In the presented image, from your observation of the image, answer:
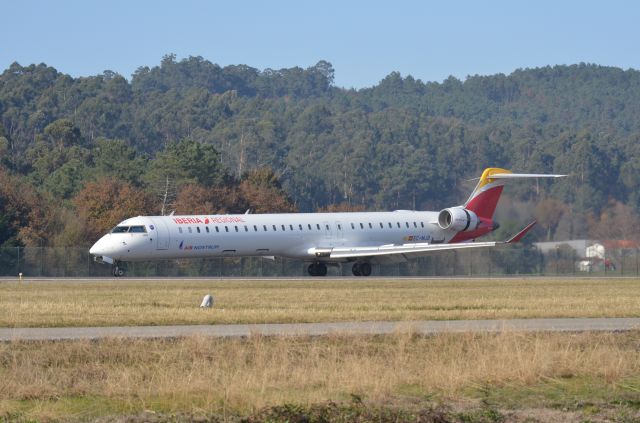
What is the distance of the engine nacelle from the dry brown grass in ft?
129

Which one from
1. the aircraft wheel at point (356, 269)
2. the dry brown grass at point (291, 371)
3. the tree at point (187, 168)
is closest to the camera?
the dry brown grass at point (291, 371)

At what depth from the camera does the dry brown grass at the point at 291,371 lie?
1530cm

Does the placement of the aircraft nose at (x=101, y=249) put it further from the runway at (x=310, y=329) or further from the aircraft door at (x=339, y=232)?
the runway at (x=310, y=329)

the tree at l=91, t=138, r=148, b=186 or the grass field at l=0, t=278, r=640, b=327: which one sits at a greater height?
the tree at l=91, t=138, r=148, b=186

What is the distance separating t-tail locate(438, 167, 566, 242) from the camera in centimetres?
6112

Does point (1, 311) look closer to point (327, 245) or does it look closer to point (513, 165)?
point (327, 245)

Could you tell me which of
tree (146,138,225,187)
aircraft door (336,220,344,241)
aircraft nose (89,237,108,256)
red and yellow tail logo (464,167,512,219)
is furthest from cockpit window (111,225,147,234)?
tree (146,138,225,187)

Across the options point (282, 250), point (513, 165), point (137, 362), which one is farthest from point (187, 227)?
point (513, 165)

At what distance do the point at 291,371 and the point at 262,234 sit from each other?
38.8 metres

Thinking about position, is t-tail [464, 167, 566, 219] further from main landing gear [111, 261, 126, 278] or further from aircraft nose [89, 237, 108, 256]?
aircraft nose [89, 237, 108, 256]

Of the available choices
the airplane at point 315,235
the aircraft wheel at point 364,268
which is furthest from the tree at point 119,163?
the aircraft wheel at point 364,268

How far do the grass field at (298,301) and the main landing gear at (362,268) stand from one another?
769 cm

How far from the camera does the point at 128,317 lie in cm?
2680

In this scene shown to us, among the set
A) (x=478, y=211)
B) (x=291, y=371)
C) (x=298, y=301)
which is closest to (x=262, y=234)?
(x=478, y=211)
